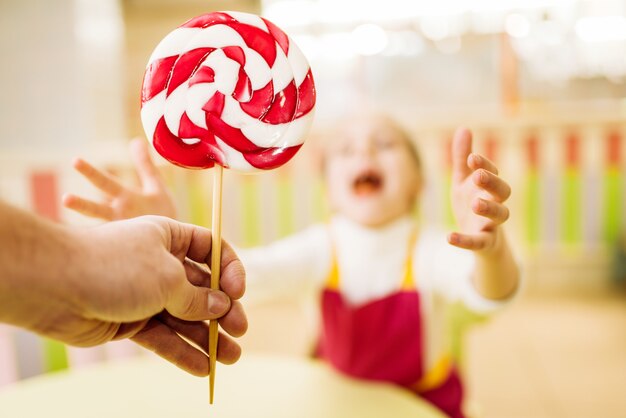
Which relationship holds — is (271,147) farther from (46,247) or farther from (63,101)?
(63,101)

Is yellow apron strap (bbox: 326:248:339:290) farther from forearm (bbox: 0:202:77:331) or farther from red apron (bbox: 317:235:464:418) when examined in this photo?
forearm (bbox: 0:202:77:331)

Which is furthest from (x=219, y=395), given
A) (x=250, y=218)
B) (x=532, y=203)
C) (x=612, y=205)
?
(x=612, y=205)

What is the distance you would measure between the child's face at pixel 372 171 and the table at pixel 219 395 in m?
0.27

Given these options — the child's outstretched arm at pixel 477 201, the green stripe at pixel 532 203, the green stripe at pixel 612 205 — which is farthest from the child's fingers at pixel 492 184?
the green stripe at pixel 612 205

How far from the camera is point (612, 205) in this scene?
2.71m

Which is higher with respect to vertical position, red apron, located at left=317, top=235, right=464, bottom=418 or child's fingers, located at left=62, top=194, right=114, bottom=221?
child's fingers, located at left=62, top=194, right=114, bottom=221

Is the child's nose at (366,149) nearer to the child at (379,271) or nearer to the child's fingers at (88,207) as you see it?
the child at (379,271)

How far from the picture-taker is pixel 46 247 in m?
0.26

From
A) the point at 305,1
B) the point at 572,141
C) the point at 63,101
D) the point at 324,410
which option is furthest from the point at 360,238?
the point at 305,1

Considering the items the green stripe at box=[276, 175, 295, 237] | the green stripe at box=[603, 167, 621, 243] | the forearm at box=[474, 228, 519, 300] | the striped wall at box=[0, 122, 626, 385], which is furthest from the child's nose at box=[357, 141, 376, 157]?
the green stripe at box=[603, 167, 621, 243]

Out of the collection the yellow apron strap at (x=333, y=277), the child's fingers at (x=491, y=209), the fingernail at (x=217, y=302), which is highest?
the child's fingers at (x=491, y=209)

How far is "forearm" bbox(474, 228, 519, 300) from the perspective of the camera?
1.82 feet

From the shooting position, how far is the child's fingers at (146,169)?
1.96ft

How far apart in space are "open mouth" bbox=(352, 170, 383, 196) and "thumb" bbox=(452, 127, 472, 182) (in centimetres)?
43
